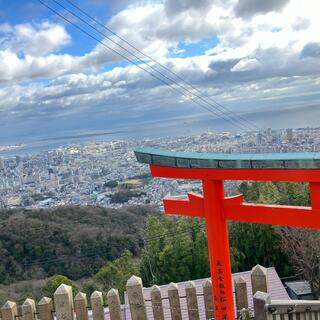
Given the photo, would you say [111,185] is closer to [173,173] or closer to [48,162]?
[48,162]

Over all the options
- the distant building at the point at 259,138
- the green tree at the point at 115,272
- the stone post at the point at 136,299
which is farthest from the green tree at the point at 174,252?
the distant building at the point at 259,138

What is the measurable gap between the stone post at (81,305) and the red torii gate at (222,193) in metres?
1.45

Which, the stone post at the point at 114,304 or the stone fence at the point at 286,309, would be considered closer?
the stone fence at the point at 286,309

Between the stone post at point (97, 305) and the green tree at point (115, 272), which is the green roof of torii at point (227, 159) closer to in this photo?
the stone post at point (97, 305)

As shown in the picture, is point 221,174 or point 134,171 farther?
point 134,171

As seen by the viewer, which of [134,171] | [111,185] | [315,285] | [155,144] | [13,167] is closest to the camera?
[155,144]

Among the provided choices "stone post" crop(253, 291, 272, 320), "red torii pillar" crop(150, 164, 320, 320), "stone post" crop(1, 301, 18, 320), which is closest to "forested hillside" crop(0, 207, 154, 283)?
"stone post" crop(1, 301, 18, 320)

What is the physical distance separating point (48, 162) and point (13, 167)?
445cm

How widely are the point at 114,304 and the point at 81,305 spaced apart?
37cm

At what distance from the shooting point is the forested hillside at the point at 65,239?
65.2 ft

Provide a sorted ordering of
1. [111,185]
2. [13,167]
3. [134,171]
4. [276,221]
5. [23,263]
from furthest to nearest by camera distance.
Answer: [13,167] → [111,185] → [23,263] → [134,171] → [276,221]

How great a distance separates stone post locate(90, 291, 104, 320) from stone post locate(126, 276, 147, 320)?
33cm

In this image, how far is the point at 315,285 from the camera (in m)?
11.3

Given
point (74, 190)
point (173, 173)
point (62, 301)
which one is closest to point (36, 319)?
point (62, 301)
